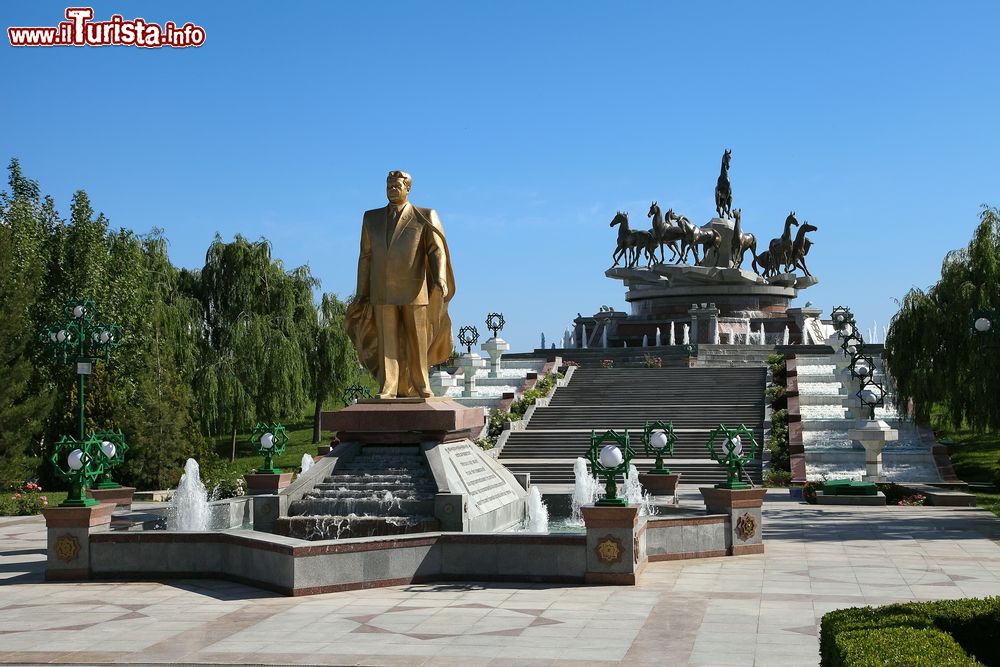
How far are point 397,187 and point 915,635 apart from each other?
Answer: 29.2ft

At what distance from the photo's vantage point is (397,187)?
44.9 ft

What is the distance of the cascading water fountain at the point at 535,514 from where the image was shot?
46.6 ft

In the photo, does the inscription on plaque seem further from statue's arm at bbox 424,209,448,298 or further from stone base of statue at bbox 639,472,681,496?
stone base of statue at bbox 639,472,681,496

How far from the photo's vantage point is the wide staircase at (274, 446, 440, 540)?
1235 centimetres

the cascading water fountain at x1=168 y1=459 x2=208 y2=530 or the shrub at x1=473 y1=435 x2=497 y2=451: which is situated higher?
A: the shrub at x1=473 y1=435 x2=497 y2=451

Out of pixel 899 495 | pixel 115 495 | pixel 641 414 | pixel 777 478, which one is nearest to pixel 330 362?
pixel 641 414

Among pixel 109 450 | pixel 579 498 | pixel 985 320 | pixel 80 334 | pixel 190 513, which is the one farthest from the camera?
pixel 80 334

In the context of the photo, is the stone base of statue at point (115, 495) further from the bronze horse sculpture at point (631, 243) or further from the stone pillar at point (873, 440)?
the bronze horse sculpture at point (631, 243)

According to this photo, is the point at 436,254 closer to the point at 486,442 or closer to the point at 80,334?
the point at 80,334

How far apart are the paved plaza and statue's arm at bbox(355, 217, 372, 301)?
163 inches

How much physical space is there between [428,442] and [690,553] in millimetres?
3329

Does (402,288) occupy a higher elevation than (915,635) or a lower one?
higher

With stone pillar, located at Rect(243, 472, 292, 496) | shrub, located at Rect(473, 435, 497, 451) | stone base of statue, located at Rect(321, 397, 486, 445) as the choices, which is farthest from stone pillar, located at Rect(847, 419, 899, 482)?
stone pillar, located at Rect(243, 472, 292, 496)

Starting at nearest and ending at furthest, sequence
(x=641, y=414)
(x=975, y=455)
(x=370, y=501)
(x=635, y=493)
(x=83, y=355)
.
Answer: (x=370, y=501) < (x=635, y=493) < (x=83, y=355) < (x=975, y=455) < (x=641, y=414)
